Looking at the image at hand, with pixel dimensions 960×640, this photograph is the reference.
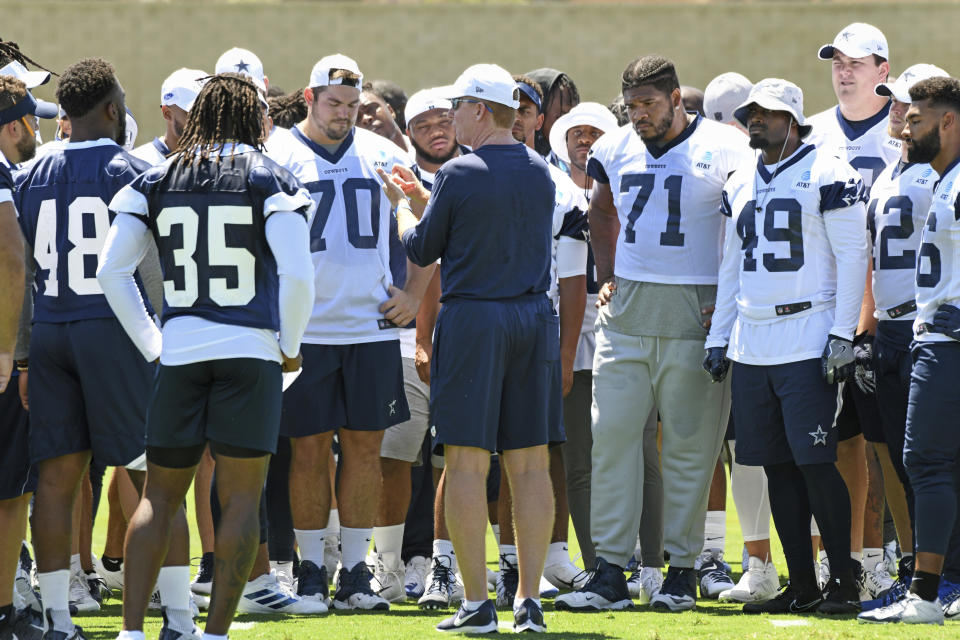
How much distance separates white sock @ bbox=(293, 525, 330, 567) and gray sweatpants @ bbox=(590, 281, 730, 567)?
123 centimetres

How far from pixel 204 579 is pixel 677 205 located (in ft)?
9.08

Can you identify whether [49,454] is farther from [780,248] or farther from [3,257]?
[780,248]

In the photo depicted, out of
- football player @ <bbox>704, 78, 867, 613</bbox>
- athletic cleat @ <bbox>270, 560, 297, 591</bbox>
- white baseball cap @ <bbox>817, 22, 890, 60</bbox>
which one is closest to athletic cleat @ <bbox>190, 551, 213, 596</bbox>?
athletic cleat @ <bbox>270, 560, 297, 591</bbox>

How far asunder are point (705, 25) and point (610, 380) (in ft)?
49.4

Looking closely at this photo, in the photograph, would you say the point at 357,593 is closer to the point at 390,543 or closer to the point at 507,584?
the point at 390,543

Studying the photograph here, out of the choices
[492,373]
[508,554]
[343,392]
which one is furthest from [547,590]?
[492,373]

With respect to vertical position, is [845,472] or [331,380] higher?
[331,380]

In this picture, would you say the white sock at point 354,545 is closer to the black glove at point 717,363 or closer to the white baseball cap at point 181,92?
the black glove at point 717,363

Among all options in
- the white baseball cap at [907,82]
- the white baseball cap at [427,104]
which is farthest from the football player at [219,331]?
the white baseball cap at [907,82]

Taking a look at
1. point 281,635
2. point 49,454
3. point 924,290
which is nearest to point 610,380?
point 924,290

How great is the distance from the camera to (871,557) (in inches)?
273

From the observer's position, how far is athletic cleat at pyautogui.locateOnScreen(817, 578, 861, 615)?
6070 mm

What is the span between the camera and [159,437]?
16.3 feet

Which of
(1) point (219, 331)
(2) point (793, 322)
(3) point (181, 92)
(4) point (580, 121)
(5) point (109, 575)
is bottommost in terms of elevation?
(5) point (109, 575)
